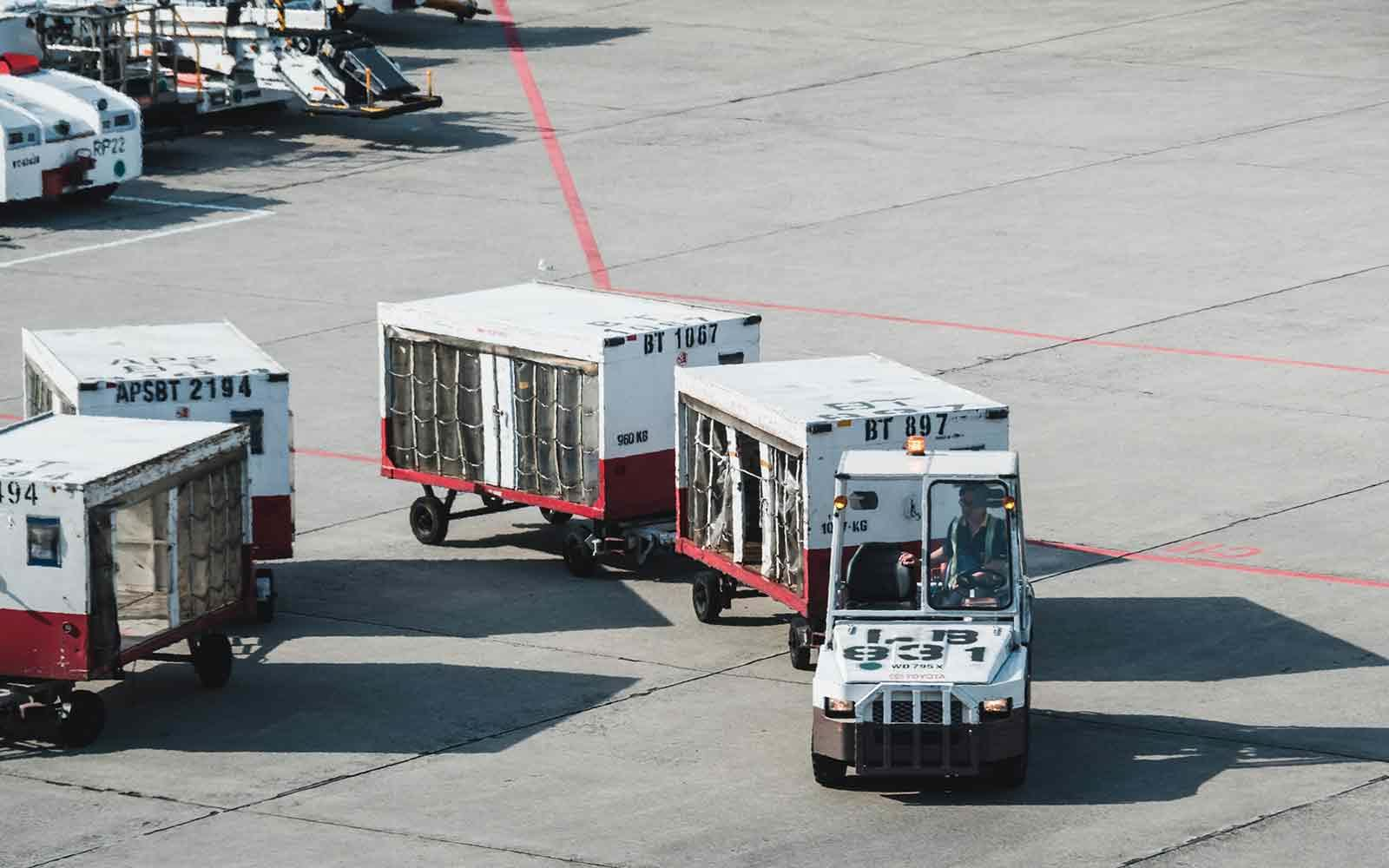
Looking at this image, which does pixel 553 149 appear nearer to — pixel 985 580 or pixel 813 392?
pixel 813 392

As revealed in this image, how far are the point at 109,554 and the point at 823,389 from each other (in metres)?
6.38

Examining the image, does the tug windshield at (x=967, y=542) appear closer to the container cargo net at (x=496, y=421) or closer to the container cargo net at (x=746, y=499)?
the container cargo net at (x=746, y=499)

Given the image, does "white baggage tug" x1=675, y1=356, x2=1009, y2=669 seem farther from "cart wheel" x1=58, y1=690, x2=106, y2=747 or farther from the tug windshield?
"cart wheel" x1=58, y1=690, x2=106, y2=747

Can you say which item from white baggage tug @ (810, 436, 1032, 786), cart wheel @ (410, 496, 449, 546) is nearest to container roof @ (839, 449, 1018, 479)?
white baggage tug @ (810, 436, 1032, 786)

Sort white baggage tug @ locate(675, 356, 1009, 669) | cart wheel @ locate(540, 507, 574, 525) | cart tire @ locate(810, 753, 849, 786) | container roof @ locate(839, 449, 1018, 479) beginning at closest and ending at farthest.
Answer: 1. cart tire @ locate(810, 753, 849, 786)
2. container roof @ locate(839, 449, 1018, 479)
3. white baggage tug @ locate(675, 356, 1009, 669)
4. cart wheel @ locate(540, 507, 574, 525)

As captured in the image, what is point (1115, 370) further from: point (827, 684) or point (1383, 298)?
point (827, 684)

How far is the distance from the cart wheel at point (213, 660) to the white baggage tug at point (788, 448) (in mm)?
4376

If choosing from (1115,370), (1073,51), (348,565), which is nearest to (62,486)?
(348,565)

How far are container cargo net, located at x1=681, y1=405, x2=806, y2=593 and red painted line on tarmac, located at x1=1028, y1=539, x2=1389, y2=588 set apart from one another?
382 cm

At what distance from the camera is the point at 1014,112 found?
47.3 m

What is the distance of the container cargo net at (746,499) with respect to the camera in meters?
21.2

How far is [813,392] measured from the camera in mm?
21703

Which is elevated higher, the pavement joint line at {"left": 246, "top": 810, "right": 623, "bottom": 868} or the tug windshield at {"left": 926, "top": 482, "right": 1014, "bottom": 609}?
the tug windshield at {"left": 926, "top": 482, "right": 1014, "bottom": 609}

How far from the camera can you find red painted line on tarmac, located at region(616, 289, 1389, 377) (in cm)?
3094
